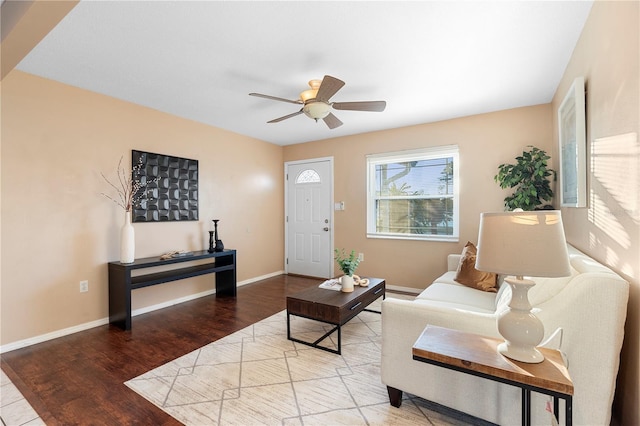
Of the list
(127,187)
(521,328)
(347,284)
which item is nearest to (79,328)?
(127,187)

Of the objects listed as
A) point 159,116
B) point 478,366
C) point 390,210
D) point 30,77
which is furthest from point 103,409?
point 390,210

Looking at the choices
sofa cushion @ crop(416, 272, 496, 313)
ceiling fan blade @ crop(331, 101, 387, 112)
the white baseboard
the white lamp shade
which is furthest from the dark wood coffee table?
the white baseboard

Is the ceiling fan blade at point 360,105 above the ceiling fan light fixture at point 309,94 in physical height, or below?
below

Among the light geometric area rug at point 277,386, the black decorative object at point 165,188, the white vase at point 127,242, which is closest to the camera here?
the light geometric area rug at point 277,386

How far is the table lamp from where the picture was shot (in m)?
1.11

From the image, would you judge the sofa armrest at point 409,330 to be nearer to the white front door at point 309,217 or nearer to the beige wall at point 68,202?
the beige wall at point 68,202

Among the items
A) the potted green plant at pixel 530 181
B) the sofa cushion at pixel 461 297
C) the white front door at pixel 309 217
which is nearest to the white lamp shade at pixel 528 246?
the sofa cushion at pixel 461 297

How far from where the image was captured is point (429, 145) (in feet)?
13.9

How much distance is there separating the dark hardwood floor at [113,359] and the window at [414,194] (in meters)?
2.14

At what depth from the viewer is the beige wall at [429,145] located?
3.67m

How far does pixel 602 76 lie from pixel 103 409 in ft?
11.8

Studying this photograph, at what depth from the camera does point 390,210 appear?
15.3ft

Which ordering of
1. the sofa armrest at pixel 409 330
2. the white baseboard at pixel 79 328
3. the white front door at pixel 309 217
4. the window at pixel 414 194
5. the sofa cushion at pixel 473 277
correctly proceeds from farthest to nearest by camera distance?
the white front door at pixel 309 217, the window at pixel 414 194, the sofa cushion at pixel 473 277, the white baseboard at pixel 79 328, the sofa armrest at pixel 409 330

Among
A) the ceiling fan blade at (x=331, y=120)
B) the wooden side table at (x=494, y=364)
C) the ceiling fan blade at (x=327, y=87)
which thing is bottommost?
the wooden side table at (x=494, y=364)
